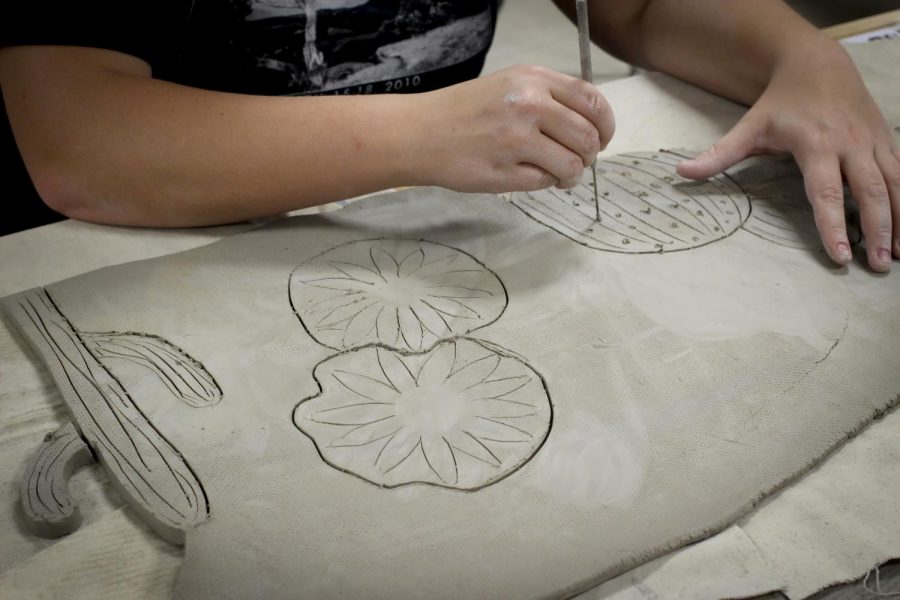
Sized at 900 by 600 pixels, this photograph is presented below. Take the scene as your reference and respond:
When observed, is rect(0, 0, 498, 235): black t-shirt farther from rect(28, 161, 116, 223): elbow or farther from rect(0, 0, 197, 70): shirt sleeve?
rect(28, 161, 116, 223): elbow

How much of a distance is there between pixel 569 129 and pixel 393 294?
0.25m

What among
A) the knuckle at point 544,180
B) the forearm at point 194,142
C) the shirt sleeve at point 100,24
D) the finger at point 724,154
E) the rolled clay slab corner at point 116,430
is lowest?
the finger at point 724,154

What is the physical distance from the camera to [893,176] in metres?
1.00

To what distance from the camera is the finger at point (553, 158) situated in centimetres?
91

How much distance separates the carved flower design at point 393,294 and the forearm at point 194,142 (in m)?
0.08

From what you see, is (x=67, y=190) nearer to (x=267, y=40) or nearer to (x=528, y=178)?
(x=267, y=40)

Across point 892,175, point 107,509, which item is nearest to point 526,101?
point 892,175

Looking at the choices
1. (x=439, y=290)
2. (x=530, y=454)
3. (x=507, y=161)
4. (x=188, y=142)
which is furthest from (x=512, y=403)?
(x=188, y=142)

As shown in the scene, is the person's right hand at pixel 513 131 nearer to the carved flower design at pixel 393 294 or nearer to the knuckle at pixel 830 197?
the carved flower design at pixel 393 294

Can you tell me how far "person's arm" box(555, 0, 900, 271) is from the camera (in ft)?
3.24

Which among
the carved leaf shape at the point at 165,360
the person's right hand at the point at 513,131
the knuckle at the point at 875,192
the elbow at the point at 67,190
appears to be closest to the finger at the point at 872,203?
the knuckle at the point at 875,192

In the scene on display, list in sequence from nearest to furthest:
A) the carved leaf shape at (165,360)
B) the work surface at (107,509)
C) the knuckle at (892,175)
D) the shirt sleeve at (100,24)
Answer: the work surface at (107,509) → the carved leaf shape at (165,360) → the shirt sleeve at (100,24) → the knuckle at (892,175)

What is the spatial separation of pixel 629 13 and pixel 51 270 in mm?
911

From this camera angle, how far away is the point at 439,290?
90cm
